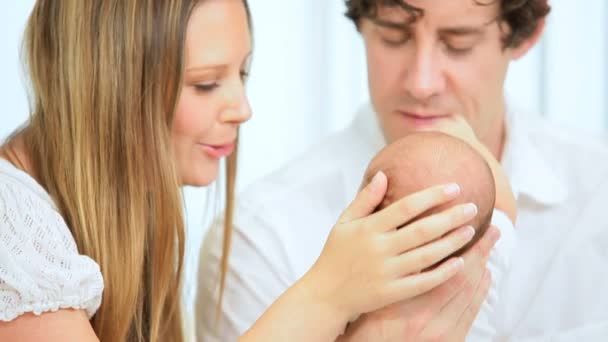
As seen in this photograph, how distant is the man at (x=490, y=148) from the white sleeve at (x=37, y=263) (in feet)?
1.83

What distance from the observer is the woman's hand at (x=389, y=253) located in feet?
4.91

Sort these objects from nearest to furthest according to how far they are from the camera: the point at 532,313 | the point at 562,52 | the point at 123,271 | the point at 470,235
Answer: the point at 470,235
the point at 123,271
the point at 532,313
the point at 562,52

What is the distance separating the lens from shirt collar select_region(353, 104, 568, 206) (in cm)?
223

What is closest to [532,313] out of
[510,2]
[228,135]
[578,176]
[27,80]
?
[578,176]

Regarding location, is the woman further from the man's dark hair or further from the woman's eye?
the man's dark hair

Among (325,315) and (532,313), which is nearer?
(325,315)

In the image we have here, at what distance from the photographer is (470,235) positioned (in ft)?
5.05

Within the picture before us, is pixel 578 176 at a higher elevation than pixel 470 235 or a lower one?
lower

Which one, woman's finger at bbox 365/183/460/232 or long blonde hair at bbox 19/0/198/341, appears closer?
woman's finger at bbox 365/183/460/232

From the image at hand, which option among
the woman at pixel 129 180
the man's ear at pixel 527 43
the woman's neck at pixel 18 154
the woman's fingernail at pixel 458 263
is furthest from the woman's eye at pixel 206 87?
the man's ear at pixel 527 43

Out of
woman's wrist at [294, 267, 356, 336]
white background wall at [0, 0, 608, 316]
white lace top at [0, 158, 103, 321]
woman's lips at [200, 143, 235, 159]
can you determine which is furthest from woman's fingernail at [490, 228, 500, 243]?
white background wall at [0, 0, 608, 316]

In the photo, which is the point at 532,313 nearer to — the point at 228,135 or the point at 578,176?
the point at 578,176

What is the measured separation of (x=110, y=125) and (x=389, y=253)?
0.51m

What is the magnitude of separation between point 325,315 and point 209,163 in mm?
389
